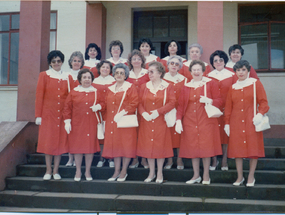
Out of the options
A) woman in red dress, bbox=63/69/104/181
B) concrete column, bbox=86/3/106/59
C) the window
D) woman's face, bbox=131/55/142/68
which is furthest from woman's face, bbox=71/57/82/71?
the window

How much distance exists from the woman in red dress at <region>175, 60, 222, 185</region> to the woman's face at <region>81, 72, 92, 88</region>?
60.6 inches

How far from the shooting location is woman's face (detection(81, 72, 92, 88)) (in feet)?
16.8

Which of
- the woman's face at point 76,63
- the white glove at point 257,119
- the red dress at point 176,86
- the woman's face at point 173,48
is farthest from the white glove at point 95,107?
the white glove at point 257,119

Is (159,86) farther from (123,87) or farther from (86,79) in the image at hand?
(86,79)

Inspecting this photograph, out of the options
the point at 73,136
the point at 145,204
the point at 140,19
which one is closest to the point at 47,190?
the point at 73,136

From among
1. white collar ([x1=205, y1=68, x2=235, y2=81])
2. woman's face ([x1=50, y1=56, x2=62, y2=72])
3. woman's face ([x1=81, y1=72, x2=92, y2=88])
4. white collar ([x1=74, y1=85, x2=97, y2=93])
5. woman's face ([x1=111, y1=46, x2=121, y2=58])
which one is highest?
woman's face ([x1=111, y1=46, x2=121, y2=58])

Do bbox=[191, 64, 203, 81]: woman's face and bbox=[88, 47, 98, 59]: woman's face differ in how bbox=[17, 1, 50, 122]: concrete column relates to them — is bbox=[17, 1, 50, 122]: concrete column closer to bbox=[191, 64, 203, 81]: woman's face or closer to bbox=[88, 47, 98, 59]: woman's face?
bbox=[88, 47, 98, 59]: woman's face

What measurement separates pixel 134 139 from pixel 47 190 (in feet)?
5.49

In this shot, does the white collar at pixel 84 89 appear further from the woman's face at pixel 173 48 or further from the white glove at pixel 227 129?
the white glove at pixel 227 129

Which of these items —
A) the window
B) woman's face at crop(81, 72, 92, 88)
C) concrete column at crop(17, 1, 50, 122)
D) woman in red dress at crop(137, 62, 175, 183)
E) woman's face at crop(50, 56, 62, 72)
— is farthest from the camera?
the window

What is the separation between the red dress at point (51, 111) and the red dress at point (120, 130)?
80 cm

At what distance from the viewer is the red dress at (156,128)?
4.74 metres

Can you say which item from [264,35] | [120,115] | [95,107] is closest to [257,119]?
[120,115]

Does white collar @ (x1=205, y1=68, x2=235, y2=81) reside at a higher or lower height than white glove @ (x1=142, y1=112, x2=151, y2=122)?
higher
